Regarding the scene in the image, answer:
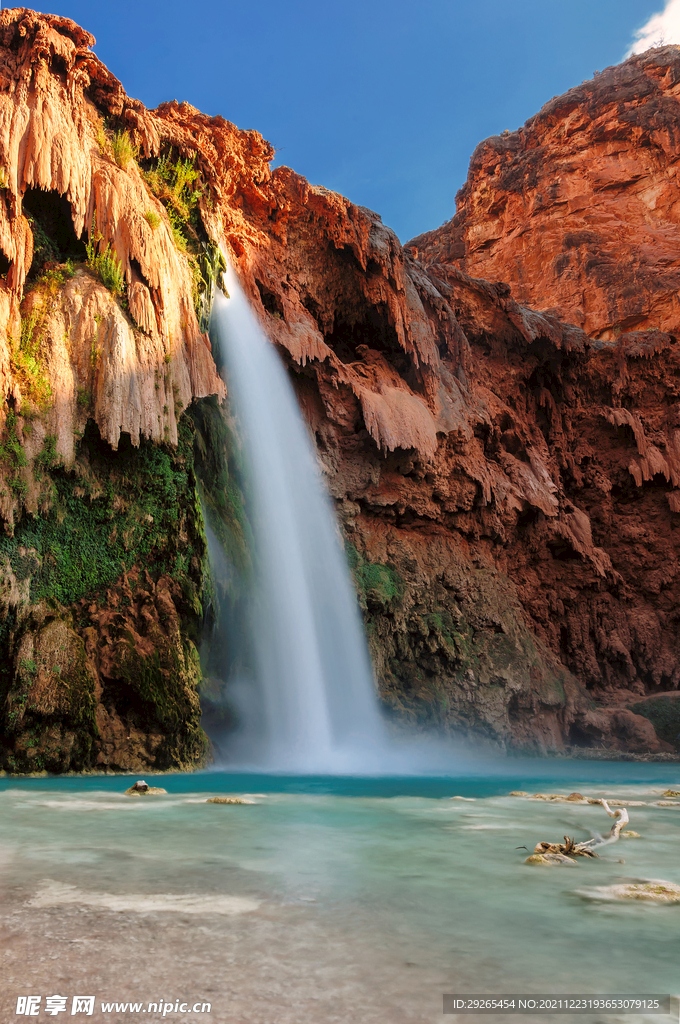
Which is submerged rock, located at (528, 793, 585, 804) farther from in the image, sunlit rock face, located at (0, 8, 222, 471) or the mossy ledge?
sunlit rock face, located at (0, 8, 222, 471)

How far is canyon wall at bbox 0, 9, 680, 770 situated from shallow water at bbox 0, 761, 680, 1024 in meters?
4.84

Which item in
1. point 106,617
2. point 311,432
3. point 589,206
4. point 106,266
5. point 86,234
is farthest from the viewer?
point 589,206

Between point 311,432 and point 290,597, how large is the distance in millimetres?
4808

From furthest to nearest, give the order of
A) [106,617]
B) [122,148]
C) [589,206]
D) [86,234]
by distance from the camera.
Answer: [589,206] < [122,148] < [86,234] < [106,617]

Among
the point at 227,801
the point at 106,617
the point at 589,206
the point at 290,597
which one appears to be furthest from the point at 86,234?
the point at 589,206

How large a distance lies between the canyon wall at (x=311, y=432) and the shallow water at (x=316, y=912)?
191 inches

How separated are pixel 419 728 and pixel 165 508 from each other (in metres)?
8.85

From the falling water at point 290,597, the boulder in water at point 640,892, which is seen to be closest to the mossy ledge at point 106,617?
the falling water at point 290,597

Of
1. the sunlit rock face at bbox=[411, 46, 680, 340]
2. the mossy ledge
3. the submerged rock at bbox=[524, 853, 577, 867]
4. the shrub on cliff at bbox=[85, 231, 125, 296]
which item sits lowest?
the submerged rock at bbox=[524, 853, 577, 867]

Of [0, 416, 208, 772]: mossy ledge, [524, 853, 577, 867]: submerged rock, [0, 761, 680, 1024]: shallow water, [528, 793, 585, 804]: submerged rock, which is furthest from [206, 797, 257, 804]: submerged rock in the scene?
[0, 416, 208, 772]: mossy ledge

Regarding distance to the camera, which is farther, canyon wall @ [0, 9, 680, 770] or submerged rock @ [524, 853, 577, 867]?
canyon wall @ [0, 9, 680, 770]

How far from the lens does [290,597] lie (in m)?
14.0

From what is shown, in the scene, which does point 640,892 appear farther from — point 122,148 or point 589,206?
point 589,206

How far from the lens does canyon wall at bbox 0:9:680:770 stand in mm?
9828
